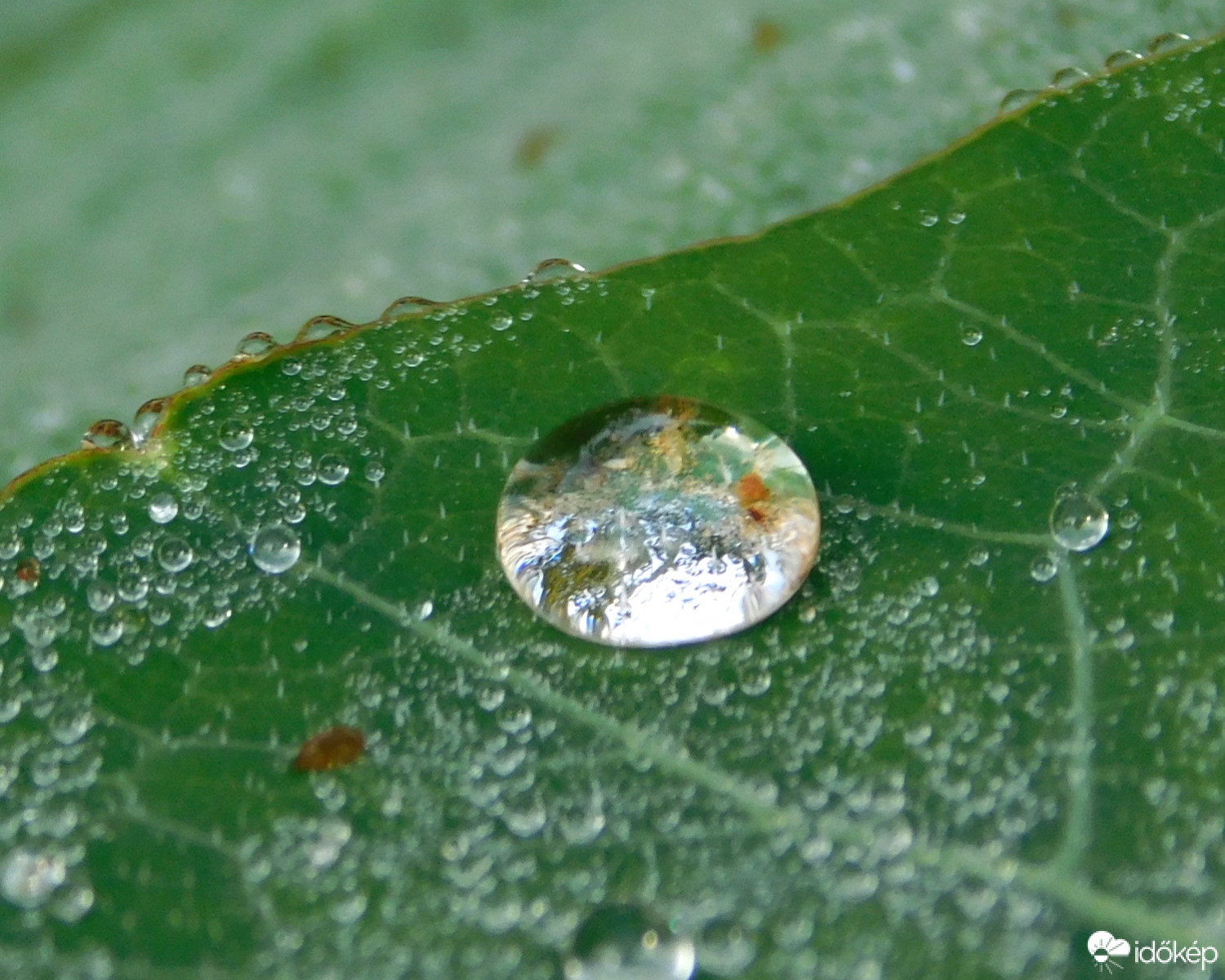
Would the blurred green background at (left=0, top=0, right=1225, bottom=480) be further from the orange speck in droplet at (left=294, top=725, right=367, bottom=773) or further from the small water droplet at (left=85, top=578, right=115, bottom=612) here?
the orange speck in droplet at (left=294, top=725, right=367, bottom=773)

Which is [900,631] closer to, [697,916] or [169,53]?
[697,916]

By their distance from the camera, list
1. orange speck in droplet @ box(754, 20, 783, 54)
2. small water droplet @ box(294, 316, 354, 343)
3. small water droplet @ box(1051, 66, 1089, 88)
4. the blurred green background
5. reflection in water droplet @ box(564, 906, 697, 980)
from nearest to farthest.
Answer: reflection in water droplet @ box(564, 906, 697, 980) < small water droplet @ box(294, 316, 354, 343) < small water droplet @ box(1051, 66, 1089, 88) < the blurred green background < orange speck in droplet @ box(754, 20, 783, 54)

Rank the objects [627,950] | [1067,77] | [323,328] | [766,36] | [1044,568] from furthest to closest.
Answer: [766,36] < [1067,77] < [323,328] < [1044,568] < [627,950]

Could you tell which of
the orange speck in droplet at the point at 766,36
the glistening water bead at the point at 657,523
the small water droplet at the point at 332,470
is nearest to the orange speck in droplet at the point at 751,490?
the glistening water bead at the point at 657,523

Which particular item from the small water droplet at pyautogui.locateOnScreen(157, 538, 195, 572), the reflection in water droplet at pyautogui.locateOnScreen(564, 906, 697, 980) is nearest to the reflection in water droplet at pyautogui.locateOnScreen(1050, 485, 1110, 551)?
the reflection in water droplet at pyautogui.locateOnScreen(564, 906, 697, 980)

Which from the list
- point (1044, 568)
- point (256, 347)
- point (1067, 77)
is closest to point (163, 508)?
point (256, 347)

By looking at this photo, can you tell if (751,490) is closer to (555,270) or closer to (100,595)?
(555,270)
